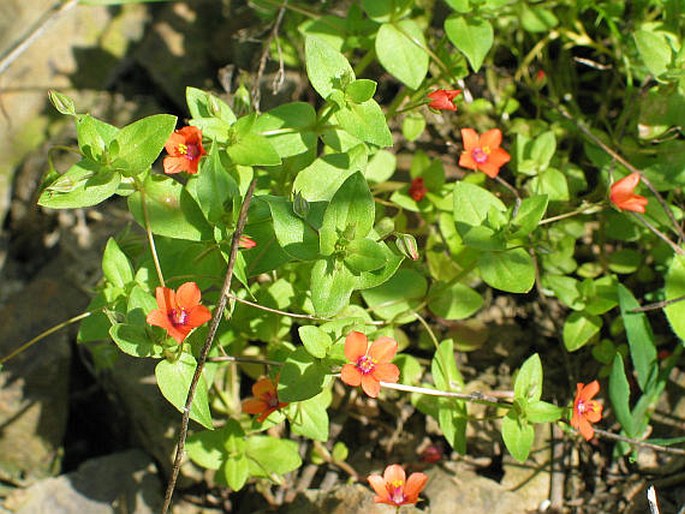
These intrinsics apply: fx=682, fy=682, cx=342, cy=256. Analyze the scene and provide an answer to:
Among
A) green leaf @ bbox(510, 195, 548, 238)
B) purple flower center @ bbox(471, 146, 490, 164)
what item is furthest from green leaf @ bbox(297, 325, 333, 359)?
purple flower center @ bbox(471, 146, 490, 164)

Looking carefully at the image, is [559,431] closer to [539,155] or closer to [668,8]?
[539,155]

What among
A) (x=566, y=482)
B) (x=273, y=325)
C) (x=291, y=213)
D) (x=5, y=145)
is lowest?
(x=566, y=482)

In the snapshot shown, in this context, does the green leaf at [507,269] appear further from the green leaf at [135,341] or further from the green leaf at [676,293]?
the green leaf at [135,341]

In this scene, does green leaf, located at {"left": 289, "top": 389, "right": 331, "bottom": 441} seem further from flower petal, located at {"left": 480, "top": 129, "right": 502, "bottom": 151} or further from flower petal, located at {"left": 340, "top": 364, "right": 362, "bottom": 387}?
flower petal, located at {"left": 480, "top": 129, "right": 502, "bottom": 151}

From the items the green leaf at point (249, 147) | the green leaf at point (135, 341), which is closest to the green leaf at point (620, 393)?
the green leaf at point (249, 147)

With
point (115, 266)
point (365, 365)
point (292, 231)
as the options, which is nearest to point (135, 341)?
point (115, 266)

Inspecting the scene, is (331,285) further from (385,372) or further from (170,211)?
(170,211)

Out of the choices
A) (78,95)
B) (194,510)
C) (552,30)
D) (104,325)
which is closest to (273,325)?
(104,325)
